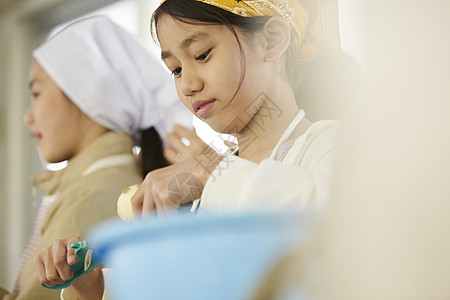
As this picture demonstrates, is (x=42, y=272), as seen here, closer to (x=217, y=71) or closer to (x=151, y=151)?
(x=217, y=71)

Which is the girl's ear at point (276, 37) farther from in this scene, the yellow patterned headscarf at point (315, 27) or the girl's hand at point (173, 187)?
the girl's hand at point (173, 187)

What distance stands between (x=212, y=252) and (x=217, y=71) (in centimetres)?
29

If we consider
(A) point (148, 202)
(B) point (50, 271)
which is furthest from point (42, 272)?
(A) point (148, 202)

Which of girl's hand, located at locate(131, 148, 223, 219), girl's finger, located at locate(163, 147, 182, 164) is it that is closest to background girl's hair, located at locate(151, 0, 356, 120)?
girl's hand, located at locate(131, 148, 223, 219)

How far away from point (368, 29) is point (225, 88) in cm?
15

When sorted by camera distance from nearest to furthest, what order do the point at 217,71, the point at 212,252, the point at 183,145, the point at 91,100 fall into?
the point at 212,252 → the point at 217,71 → the point at 183,145 → the point at 91,100

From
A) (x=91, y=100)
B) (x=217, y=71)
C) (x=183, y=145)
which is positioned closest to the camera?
(x=217, y=71)

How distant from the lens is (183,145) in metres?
0.85

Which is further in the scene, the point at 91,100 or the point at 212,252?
the point at 91,100

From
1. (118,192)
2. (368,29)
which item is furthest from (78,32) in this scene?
(368,29)

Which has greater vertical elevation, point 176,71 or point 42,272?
point 176,71

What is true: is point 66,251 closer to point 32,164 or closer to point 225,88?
point 225,88

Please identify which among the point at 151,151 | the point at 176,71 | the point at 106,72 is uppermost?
the point at 176,71

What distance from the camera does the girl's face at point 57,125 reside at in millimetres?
1033
